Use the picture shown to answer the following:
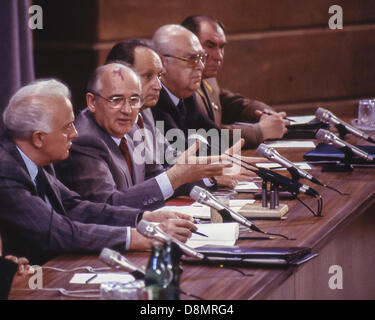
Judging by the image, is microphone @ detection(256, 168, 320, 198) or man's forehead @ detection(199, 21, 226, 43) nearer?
microphone @ detection(256, 168, 320, 198)

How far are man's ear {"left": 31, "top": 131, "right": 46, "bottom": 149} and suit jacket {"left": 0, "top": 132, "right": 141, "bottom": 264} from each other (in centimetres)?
7

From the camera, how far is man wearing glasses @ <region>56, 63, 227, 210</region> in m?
3.20

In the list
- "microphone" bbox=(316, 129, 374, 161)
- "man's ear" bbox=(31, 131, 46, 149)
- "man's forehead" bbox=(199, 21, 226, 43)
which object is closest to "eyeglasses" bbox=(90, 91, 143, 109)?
"man's ear" bbox=(31, 131, 46, 149)

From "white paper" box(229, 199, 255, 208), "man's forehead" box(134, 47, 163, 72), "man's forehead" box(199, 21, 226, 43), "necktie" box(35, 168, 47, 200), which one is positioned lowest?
"white paper" box(229, 199, 255, 208)

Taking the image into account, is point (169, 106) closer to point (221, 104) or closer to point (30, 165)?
point (221, 104)

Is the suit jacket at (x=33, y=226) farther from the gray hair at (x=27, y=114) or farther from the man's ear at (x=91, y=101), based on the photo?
the man's ear at (x=91, y=101)

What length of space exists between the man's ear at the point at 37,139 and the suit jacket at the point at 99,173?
49 cm

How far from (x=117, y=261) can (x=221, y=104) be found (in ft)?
12.2

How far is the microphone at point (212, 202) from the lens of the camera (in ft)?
8.93

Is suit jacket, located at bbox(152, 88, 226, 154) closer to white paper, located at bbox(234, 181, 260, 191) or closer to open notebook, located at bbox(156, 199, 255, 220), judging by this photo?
white paper, located at bbox(234, 181, 260, 191)

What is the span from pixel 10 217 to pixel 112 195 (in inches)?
25.2

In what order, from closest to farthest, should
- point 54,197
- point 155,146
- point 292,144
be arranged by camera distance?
point 54,197
point 155,146
point 292,144

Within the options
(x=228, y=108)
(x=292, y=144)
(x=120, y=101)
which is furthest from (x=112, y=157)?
(x=228, y=108)

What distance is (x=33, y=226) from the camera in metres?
2.62
